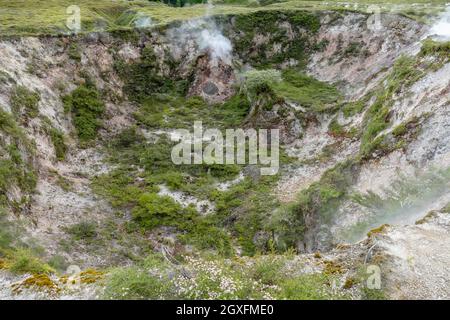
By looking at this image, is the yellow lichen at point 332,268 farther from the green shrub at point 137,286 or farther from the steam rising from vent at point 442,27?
the steam rising from vent at point 442,27

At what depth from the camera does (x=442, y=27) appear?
30.8 metres

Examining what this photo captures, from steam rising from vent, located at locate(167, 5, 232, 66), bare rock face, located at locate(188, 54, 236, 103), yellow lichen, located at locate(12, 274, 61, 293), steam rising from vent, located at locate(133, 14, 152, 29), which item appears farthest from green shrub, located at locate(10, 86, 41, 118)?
yellow lichen, located at locate(12, 274, 61, 293)

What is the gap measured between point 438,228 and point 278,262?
18.4 feet

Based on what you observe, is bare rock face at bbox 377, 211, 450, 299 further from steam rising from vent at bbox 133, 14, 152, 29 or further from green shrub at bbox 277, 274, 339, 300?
steam rising from vent at bbox 133, 14, 152, 29

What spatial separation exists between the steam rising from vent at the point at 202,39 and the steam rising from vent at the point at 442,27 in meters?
16.7

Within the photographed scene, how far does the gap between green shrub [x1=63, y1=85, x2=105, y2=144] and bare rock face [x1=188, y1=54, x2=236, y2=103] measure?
28.7ft

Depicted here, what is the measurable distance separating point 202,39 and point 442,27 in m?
19.5

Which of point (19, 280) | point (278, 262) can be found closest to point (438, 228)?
point (278, 262)

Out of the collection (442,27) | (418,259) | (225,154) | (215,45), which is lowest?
(225,154)

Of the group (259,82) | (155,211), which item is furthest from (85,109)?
(259,82)

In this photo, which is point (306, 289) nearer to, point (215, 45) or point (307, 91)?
point (307, 91)

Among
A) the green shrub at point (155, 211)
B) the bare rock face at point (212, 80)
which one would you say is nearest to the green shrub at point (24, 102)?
the green shrub at point (155, 211)

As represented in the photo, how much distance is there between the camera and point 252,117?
32406mm

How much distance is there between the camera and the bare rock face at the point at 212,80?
3644 cm
